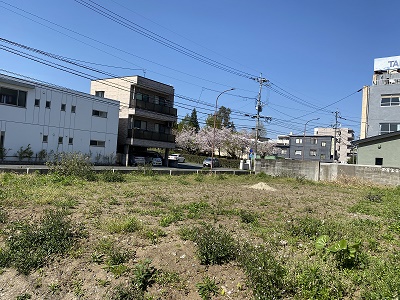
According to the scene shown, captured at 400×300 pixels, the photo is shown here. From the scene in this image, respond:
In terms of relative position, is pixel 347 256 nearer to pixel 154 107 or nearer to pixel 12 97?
pixel 12 97

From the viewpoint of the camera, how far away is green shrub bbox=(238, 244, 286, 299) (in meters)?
3.91

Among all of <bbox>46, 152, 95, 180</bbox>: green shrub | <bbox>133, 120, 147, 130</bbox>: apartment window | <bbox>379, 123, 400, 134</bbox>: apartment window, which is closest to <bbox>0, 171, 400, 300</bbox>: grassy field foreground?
<bbox>46, 152, 95, 180</bbox>: green shrub

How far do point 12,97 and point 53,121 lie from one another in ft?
11.7

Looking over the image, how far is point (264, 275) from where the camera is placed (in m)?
4.06

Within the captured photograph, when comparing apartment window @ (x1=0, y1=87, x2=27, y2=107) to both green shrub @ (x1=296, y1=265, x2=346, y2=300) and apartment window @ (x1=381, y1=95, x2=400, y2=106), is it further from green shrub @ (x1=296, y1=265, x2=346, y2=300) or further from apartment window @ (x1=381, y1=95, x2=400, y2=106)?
apartment window @ (x1=381, y1=95, x2=400, y2=106)

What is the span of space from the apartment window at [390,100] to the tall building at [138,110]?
75.9 ft

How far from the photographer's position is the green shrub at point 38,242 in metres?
5.08

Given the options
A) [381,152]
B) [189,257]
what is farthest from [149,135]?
[189,257]

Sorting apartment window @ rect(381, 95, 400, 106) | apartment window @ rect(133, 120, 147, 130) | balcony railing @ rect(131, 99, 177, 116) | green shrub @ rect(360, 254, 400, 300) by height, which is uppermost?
apartment window @ rect(381, 95, 400, 106)

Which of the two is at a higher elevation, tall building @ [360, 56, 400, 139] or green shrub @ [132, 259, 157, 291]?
tall building @ [360, 56, 400, 139]

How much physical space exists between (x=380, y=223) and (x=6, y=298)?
7822 mm

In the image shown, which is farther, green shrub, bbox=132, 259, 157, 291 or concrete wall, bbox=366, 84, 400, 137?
concrete wall, bbox=366, 84, 400, 137

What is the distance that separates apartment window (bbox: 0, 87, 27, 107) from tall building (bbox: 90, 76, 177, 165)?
409 inches

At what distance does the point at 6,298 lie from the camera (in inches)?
177
